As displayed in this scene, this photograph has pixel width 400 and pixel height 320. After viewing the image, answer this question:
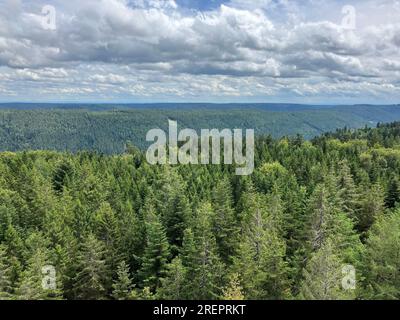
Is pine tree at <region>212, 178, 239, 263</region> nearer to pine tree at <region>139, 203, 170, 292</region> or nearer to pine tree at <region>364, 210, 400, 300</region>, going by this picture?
pine tree at <region>139, 203, 170, 292</region>

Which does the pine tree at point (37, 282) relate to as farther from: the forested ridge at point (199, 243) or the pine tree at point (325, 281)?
the pine tree at point (325, 281)

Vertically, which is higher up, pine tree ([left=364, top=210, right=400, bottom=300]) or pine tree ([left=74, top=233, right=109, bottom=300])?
pine tree ([left=364, top=210, right=400, bottom=300])

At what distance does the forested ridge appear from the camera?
124ft

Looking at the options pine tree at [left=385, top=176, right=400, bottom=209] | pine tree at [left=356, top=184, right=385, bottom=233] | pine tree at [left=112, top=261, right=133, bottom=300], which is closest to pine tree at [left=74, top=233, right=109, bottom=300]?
pine tree at [left=112, top=261, right=133, bottom=300]

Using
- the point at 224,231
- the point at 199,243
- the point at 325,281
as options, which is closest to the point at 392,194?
the point at 224,231

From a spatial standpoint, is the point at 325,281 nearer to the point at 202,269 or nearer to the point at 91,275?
the point at 202,269

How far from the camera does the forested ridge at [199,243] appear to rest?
3794 cm

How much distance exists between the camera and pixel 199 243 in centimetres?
4450

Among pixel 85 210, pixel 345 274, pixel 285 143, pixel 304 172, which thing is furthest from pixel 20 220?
pixel 285 143

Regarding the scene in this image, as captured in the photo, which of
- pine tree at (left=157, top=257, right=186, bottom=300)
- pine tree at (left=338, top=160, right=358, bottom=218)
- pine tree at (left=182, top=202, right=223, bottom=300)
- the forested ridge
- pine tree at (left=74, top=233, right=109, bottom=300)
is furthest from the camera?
pine tree at (left=338, top=160, right=358, bottom=218)

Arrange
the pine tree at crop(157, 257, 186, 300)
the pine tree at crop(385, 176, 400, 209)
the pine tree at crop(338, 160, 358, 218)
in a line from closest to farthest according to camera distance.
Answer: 1. the pine tree at crop(157, 257, 186, 300)
2. the pine tree at crop(338, 160, 358, 218)
3. the pine tree at crop(385, 176, 400, 209)

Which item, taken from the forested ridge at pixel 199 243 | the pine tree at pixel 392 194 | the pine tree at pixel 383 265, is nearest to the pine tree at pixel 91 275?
the forested ridge at pixel 199 243

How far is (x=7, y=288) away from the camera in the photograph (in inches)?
1582
